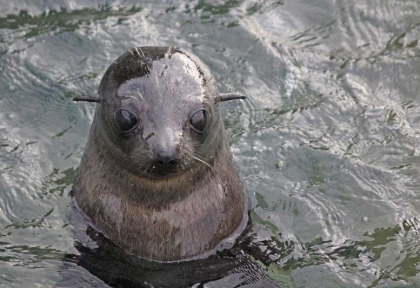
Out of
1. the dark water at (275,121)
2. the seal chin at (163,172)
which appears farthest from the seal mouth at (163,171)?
the dark water at (275,121)

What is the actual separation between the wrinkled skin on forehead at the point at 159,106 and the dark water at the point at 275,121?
102 cm

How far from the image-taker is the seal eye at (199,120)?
20.3 feet

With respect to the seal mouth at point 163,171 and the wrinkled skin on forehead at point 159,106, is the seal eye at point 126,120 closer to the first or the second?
the wrinkled skin on forehead at point 159,106

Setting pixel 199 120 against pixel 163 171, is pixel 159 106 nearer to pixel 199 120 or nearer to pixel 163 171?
pixel 199 120

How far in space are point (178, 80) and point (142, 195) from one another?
34.4 inches

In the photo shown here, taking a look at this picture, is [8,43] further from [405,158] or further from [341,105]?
[405,158]

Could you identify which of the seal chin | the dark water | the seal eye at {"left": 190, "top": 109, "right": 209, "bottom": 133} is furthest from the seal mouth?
the dark water

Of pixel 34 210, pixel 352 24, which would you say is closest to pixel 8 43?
pixel 34 210

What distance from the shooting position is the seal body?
20.1 feet

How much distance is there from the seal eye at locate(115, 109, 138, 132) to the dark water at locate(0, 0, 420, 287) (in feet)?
3.85

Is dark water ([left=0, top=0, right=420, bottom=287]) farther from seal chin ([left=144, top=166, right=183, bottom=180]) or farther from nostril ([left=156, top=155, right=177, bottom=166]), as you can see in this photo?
nostril ([left=156, top=155, right=177, bottom=166])

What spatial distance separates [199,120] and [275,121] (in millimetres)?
2532

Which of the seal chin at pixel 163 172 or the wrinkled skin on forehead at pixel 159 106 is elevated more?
the wrinkled skin on forehead at pixel 159 106

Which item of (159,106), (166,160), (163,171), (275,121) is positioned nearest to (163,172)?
(163,171)
